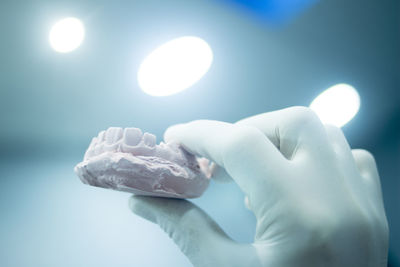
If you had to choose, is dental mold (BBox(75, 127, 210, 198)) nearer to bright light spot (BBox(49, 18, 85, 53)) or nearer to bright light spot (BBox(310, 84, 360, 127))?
bright light spot (BBox(49, 18, 85, 53))

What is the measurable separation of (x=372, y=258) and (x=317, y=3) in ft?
3.64

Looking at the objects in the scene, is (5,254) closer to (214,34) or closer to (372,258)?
(372,258)

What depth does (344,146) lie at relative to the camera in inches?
22.8

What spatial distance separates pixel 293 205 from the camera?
0.46 m

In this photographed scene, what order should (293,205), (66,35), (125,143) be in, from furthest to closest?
1. (66,35)
2. (125,143)
3. (293,205)

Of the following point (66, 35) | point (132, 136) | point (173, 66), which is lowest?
point (132, 136)

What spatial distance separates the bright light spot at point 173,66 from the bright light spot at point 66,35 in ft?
0.80

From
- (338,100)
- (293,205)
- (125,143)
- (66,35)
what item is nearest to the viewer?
(293,205)

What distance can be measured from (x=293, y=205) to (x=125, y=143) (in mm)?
314

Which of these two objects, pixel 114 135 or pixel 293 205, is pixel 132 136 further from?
pixel 293 205

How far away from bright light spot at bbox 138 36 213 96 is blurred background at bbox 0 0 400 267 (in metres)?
0.03

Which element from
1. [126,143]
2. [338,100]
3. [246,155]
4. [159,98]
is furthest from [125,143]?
[338,100]

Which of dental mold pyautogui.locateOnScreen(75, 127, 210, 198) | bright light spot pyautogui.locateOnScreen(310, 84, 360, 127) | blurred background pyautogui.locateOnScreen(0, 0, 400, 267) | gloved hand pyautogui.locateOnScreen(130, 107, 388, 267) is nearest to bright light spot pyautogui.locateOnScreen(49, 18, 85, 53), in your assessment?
blurred background pyautogui.locateOnScreen(0, 0, 400, 267)

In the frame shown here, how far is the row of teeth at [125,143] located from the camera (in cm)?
57
